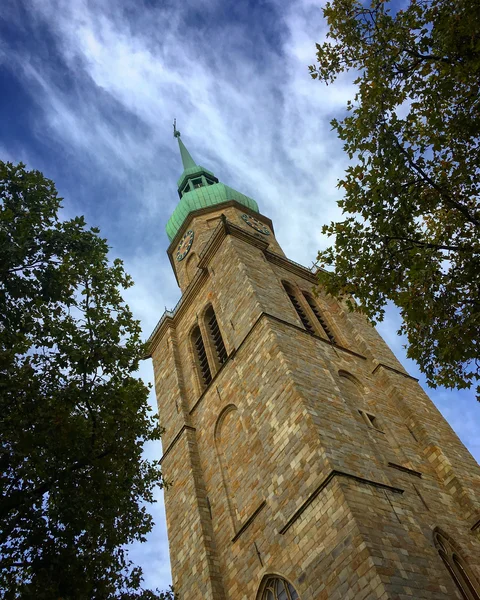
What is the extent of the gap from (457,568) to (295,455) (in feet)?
13.8

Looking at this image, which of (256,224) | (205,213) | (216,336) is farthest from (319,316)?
(205,213)

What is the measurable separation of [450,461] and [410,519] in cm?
443

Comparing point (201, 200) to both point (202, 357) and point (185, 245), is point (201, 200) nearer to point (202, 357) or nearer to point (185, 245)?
point (185, 245)

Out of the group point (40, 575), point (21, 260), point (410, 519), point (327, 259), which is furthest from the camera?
point (410, 519)

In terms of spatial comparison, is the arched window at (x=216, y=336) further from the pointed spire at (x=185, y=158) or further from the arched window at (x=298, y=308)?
the pointed spire at (x=185, y=158)

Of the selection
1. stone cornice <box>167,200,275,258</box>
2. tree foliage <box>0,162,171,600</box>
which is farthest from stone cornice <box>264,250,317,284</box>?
tree foliage <box>0,162,171,600</box>

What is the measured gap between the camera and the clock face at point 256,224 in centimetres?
3008

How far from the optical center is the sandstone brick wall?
37.9ft

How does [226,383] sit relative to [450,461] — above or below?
above

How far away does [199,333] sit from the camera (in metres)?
24.1

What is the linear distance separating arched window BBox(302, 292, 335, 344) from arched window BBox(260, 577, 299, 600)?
1019cm

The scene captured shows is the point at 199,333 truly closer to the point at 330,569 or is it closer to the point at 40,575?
the point at 330,569

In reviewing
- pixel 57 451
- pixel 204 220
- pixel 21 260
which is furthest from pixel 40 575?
pixel 204 220

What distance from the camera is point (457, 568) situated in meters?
12.4
